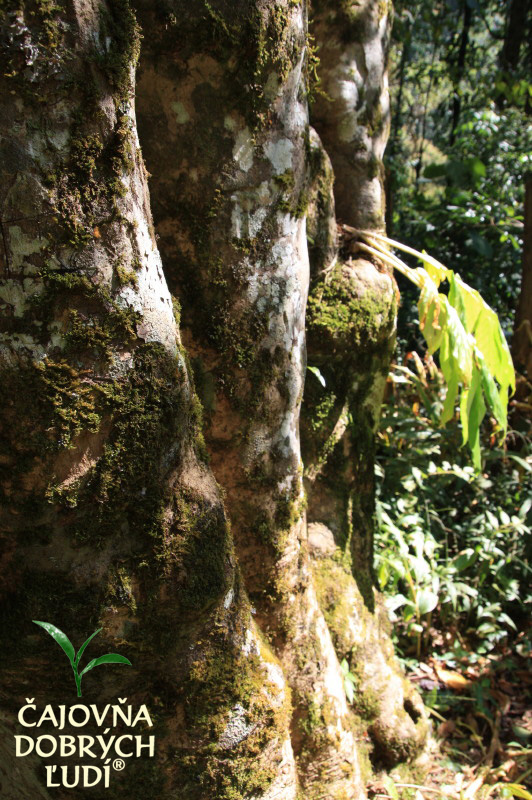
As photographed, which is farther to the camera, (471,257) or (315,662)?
(471,257)

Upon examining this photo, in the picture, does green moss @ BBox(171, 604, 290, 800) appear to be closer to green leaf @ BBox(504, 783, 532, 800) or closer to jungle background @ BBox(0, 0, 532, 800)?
jungle background @ BBox(0, 0, 532, 800)

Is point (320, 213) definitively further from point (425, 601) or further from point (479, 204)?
point (479, 204)

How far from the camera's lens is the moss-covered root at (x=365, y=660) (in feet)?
8.09

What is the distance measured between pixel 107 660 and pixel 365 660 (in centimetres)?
143

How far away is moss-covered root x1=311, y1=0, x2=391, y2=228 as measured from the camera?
2.31m

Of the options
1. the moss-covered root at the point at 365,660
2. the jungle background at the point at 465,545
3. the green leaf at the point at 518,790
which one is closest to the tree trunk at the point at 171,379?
the moss-covered root at the point at 365,660

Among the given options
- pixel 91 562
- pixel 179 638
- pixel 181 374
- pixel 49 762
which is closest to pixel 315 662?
pixel 179 638

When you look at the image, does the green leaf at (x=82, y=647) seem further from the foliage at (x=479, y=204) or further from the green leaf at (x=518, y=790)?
the foliage at (x=479, y=204)

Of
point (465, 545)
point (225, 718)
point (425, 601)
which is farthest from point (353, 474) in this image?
point (465, 545)

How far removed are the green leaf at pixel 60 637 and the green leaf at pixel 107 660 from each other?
56mm

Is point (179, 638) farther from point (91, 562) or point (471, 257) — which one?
point (471, 257)

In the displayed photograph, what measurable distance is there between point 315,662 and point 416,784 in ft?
3.39

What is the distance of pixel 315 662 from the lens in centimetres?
202

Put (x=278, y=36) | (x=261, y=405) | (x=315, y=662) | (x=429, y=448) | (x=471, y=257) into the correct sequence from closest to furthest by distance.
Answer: (x=278, y=36) → (x=261, y=405) → (x=315, y=662) → (x=429, y=448) → (x=471, y=257)
